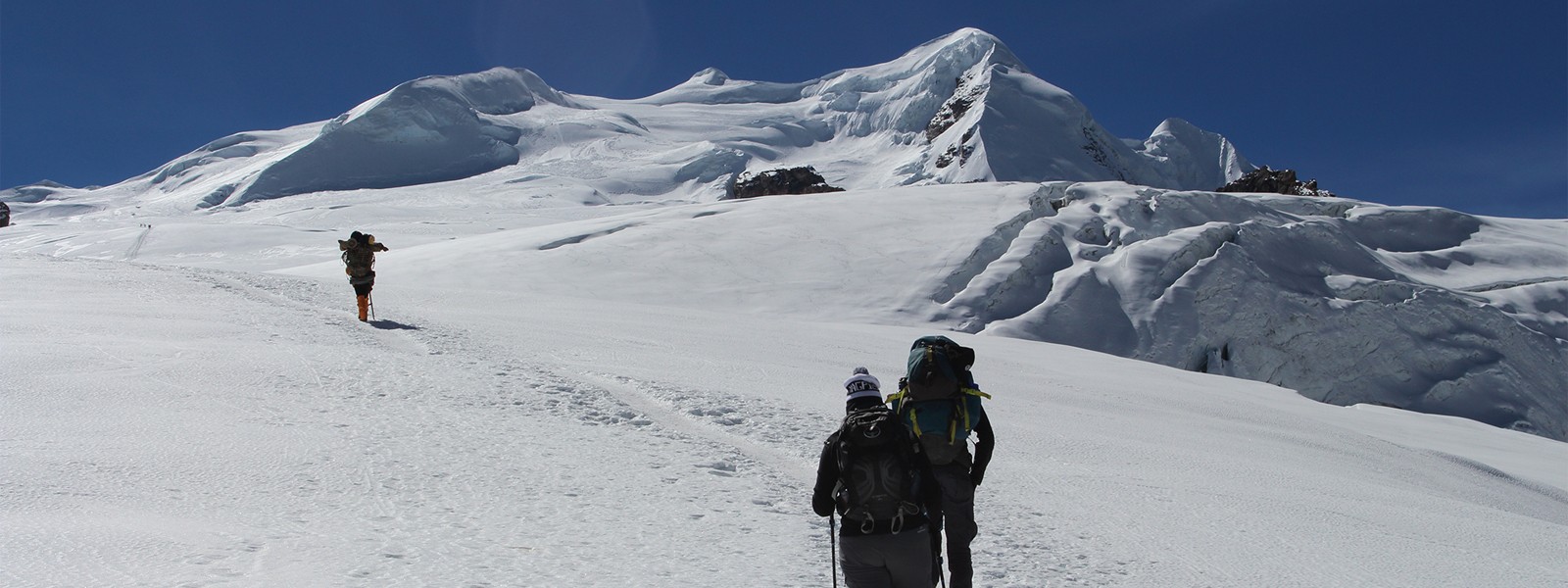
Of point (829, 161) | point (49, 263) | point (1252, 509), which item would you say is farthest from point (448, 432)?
point (829, 161)

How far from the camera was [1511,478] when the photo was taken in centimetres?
1127

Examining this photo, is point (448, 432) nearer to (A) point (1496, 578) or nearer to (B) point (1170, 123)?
(A) point (1496, 578)

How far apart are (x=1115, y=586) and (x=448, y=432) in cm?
478

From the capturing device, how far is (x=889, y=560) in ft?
13.3

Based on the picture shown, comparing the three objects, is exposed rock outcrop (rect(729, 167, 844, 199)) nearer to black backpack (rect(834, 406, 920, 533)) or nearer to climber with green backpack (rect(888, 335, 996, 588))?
climber with green backpack (rect(888, 335, 996, 588))

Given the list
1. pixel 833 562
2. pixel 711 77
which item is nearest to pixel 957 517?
pixel 833 562

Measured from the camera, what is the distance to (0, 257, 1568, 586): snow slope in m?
4.91

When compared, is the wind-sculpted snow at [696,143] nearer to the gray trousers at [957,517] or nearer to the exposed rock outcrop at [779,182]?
the exposed rock outcrop at [779,182]

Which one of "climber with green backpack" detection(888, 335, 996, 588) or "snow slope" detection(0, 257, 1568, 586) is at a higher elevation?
"climber with green backpack" detection(888, 335, 996, 588)

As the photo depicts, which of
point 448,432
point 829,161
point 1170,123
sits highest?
point 1170,123

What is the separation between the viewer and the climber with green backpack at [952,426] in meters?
4.73

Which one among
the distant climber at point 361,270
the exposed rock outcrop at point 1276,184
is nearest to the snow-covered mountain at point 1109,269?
the distant climber at point 361,270

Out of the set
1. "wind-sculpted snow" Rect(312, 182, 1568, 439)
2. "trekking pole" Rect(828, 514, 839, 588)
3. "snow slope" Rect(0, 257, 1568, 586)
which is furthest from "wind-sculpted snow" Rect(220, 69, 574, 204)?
"trekking pole" Rect(828, 514, 839, 588)

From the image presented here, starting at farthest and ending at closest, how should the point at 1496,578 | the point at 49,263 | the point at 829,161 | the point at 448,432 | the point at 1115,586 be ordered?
the point at 829,161
the point at 49,263
the point at 448,432
the point at 1496,578
the point at 1115,586
